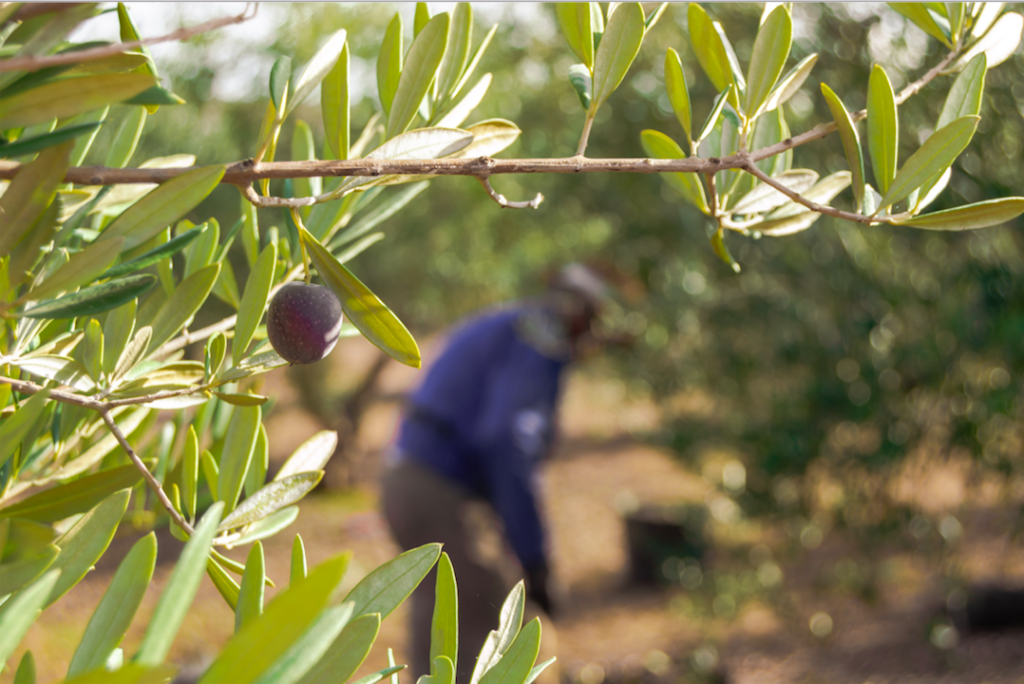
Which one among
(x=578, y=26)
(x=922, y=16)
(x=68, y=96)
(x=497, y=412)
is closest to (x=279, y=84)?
(x=68, y=96)

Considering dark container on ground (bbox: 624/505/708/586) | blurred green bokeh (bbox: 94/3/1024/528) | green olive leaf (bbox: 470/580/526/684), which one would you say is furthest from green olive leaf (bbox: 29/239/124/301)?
dark container on ground (bbox: 624/505/708/586)

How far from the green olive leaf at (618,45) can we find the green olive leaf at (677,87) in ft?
0.12

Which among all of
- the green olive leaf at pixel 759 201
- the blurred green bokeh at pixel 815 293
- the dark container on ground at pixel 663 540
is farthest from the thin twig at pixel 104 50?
the dark container on ground at pixel 663 540

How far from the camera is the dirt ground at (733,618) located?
3.30 m

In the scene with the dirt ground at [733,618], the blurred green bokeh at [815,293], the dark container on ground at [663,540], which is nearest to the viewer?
the blurred green bokeh at [815,293]

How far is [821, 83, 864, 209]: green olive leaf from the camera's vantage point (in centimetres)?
55

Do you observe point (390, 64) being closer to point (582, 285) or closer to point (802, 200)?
point (802, 200)

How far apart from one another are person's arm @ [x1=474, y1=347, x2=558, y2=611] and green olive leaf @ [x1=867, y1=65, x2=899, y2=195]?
8.05 feet

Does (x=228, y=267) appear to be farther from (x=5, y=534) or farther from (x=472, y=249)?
(x=472, y=249)

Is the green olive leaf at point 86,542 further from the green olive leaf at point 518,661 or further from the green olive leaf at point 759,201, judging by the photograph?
the green olive leaf at point 759,201

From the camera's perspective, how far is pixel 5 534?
22.1 inches

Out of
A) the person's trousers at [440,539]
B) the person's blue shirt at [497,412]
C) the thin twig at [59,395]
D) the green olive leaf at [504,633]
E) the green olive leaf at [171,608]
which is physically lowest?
the person's trousers at [440,539]

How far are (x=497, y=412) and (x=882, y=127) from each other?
8.23 ft

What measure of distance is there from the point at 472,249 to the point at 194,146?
2.61 meters
